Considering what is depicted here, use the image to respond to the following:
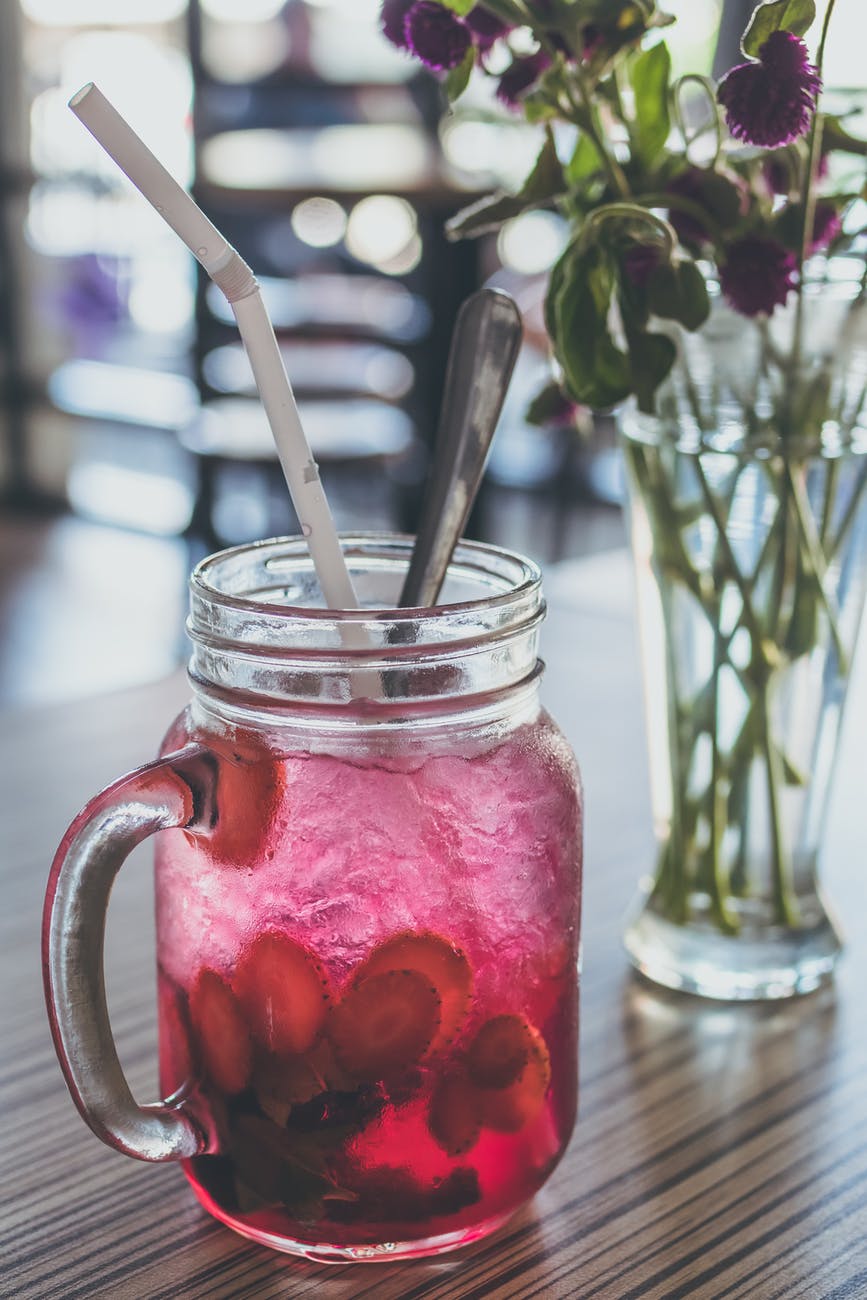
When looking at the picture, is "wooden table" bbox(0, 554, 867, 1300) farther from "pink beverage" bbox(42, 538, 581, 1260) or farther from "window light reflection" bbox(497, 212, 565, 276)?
"window light reflection" bbox(497, 212, 565, 276)

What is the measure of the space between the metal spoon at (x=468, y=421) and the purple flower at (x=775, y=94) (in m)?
0.09

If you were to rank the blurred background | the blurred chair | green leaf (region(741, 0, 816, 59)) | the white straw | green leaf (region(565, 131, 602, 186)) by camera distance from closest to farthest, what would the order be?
the white straw
green leaf (region(741, 0, 816, 59))
green leaf (region(565, 131, 602, 186))
the blurred background
the blurred chair

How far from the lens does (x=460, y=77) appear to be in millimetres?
559

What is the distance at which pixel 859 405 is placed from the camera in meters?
0.61

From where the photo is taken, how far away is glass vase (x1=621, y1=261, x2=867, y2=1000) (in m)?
0.60

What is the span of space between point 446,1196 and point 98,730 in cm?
52

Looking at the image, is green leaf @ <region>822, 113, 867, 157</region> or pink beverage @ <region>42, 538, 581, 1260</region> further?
green leaf @ <region>822, 113, 867, 157</region>

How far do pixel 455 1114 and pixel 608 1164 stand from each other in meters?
0.10

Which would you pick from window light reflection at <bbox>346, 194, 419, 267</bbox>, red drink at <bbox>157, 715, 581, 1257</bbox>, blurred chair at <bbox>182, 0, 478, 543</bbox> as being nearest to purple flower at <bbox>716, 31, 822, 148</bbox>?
red drink at <bbox>157, 715, 581, 1257</bbox>

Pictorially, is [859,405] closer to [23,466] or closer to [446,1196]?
[446,1196]

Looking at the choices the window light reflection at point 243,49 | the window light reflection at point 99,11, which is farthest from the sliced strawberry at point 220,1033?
the window light reflection at point 99,11

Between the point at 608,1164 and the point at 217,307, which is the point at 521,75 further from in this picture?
the point at 217,307

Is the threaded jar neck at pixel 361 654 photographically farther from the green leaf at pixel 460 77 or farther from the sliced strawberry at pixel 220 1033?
the green leaf at pixel 460 77

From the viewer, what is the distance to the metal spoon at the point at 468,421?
0.50 metres
